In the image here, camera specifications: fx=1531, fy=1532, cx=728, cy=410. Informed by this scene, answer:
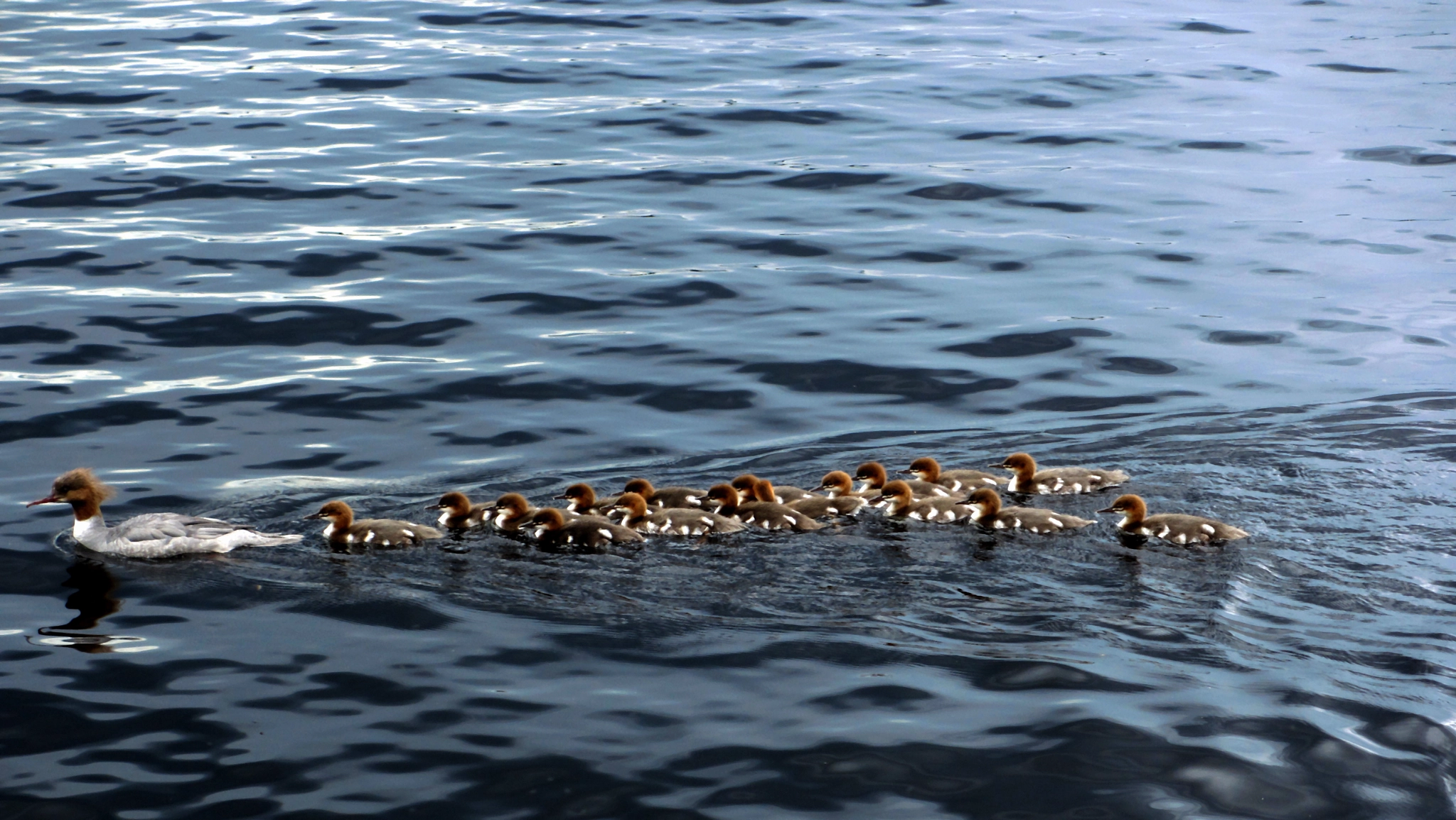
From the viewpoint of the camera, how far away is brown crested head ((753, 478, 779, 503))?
10781mm

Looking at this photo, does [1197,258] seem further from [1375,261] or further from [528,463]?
[528,463]

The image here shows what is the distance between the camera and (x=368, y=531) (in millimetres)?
10086

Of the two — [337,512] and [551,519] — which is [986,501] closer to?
[551,519]

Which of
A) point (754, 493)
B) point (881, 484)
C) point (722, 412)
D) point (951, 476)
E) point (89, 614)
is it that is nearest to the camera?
point (89, 614)

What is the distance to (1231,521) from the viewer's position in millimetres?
10273

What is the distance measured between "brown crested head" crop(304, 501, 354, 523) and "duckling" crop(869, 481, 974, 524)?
3633mm

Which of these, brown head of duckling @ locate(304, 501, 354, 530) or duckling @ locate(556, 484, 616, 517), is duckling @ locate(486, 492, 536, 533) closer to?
duckling @ locate(556, 484, 616, 517)

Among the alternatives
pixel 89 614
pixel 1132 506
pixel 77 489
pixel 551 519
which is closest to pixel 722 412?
pixel 551 519

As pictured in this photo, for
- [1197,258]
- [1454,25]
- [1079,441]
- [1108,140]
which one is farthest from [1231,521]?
[1454,25]

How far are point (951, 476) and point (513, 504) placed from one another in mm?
3221

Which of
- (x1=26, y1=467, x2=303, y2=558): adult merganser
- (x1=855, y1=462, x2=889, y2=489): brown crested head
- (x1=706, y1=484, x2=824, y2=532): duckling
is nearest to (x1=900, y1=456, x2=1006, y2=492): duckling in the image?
(x1=855, y1=462, x2=889, y2=489): brown crested head

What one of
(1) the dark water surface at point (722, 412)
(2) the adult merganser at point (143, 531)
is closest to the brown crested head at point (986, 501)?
(1) the dark water surface at point (722, 412)

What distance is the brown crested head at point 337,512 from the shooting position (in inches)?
401

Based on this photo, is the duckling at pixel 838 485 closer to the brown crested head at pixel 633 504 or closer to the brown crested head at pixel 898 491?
the brown crested head at pixel 898 491
